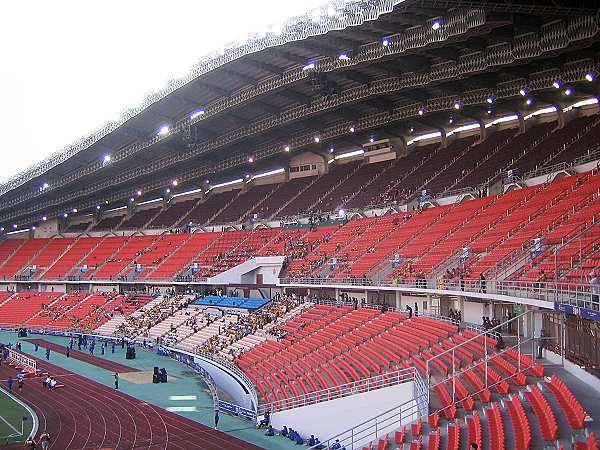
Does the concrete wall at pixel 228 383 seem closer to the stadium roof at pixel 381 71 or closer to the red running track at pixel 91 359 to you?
the red running track at pixel 91 359

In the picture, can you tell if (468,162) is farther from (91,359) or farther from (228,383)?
(91,359)

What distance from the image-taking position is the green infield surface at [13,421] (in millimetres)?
24016

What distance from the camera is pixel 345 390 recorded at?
75.5 feet

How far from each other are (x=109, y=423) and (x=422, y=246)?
59.5ft

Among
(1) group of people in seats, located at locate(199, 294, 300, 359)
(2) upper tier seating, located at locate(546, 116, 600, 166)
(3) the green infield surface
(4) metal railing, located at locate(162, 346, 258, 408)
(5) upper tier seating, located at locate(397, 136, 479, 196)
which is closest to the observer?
(3) the green infield surface

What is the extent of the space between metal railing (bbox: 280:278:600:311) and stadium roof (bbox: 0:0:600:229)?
33.5ft

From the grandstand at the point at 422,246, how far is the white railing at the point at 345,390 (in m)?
0.15

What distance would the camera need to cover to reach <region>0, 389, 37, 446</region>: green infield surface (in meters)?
24.0

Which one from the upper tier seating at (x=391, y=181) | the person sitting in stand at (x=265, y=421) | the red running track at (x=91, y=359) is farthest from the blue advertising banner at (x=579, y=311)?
the upper tier seating at (x=391, y=181)

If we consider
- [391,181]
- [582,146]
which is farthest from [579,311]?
[391,181]

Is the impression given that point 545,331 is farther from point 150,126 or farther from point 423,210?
point 150,126

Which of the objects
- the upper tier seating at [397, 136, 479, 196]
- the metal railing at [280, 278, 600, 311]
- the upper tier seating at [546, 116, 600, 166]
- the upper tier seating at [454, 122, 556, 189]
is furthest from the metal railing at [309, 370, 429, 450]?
the upper tier seating at [397, 136, 479, 196]

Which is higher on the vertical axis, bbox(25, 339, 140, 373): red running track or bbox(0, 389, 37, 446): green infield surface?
bbox(0, 389, 37, 446): green infield surface

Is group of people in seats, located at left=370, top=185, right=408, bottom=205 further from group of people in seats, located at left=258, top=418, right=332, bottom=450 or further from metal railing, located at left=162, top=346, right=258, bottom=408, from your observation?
group of people in seats, located at left=258, top=418, right=332, bottom=450
